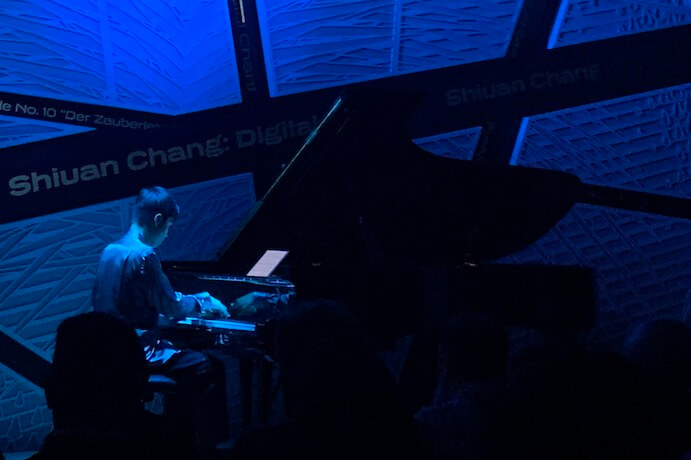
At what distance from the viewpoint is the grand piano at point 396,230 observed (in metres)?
3.64

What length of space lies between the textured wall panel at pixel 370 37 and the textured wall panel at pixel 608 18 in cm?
39

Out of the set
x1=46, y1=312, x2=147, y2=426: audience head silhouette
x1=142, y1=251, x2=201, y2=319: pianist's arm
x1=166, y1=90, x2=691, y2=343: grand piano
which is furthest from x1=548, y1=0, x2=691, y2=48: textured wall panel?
x1=46, y1=312, x2=147, y2=426: audience head silhouette

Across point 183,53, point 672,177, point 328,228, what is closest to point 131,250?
point 328,228

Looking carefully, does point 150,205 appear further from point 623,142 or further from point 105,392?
point 623,142

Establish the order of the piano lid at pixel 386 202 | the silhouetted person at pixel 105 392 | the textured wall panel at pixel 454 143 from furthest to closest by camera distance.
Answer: the textured wall panel at pixel 454 143, the piano lid at pixel 386 202, the silhouetted person at pixel 105 392

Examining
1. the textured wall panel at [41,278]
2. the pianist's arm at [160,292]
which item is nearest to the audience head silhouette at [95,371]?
the pianist's arm at [160,292]

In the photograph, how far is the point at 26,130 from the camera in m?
4.89

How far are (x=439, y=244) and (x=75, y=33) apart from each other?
9.59ft

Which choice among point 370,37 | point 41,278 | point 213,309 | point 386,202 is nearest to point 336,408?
point 213,309

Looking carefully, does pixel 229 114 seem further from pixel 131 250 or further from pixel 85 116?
pixel 131 250

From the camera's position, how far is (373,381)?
1322mm

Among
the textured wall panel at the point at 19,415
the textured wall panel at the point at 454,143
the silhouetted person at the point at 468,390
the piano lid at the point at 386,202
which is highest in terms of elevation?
the textured wall panel at the point at 454,143

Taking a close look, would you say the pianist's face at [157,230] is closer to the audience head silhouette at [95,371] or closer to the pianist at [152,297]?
the pianist at [152,297]

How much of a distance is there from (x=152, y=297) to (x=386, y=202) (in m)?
1.34
